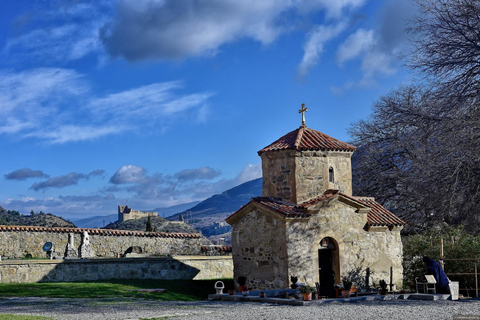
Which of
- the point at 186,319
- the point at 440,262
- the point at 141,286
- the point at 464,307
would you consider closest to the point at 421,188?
the point at 440,262

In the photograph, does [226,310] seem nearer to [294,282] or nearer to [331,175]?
[294,282]

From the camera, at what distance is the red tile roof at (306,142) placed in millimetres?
24234

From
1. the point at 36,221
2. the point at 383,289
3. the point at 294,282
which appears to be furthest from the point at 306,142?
the point at 36,221

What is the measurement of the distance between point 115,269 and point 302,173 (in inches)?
404

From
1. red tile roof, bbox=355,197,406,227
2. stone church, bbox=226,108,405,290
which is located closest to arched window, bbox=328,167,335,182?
stone church, bbox=226,108,405,290

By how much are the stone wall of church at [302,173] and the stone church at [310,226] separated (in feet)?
0.14

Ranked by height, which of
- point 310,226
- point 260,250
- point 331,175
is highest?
point 331,175

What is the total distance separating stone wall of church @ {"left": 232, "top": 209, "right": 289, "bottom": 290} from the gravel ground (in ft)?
12.5

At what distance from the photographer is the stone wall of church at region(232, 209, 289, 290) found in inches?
886

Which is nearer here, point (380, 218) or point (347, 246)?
point (347, 246)

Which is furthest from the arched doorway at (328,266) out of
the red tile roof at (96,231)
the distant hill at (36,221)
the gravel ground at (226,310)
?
the distant hill at (36,221)

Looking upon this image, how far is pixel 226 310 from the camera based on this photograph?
16.3 metres

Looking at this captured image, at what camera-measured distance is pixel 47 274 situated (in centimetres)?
2570

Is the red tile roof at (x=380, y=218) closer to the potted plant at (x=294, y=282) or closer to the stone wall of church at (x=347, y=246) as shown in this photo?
the stone wall of church at (x=347, y=246)
